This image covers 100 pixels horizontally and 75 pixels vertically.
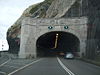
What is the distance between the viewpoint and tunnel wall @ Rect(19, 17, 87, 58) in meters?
66.8

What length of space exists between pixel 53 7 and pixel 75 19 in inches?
1291

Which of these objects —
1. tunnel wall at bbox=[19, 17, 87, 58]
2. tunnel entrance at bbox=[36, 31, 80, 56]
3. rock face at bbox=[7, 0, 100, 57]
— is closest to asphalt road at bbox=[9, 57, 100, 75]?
rock face at bbox=[7, 0, 100, 57]

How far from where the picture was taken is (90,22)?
208 feet

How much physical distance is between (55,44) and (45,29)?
27891mm

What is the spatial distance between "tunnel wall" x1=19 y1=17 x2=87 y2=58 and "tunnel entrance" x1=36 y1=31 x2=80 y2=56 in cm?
736

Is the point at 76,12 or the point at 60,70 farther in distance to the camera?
the point at 76,12

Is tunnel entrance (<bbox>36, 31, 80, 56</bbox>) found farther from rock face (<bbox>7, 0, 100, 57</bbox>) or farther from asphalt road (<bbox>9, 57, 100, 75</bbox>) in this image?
asphalt road (<bbox>9, 57, 100, 75</bbox>)

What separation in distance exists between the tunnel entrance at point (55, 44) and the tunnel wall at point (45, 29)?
24.1 feet

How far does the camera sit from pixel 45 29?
6756 centimetres

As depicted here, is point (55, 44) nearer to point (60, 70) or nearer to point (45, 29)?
point (45, 29)

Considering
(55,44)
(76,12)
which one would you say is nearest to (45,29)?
(76,12)

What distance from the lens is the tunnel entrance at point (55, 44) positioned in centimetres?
7707

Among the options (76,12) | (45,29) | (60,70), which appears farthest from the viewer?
(76,12)

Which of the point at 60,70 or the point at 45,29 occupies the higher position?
the point at 45,29
